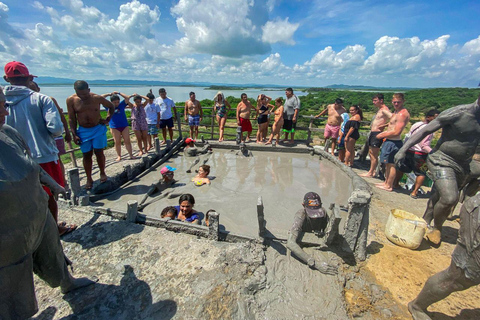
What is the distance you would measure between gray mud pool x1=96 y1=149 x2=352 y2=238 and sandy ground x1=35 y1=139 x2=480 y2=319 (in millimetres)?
743

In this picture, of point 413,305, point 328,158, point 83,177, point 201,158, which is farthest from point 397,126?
point 83,177

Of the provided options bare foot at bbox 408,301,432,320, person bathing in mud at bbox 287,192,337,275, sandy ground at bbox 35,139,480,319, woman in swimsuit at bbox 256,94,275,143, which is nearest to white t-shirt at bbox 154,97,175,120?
woman in swimsuit at bbox 256,94,275,143

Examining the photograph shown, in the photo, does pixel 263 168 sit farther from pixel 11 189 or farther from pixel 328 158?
pixel 11 189

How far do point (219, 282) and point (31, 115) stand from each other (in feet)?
9.69

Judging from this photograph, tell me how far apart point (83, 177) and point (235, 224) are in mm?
4037

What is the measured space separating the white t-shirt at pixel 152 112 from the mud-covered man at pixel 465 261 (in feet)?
23.9

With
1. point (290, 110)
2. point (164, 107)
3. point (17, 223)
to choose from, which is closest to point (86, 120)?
point (17, 223)

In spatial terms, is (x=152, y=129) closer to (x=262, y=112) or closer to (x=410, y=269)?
(x=262, y=112)

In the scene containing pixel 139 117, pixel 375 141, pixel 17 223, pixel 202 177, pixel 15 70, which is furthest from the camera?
pixel 139 117

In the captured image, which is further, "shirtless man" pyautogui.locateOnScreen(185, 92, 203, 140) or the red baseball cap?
"shirtless man" pyautogui.locateOnScreen(185, 92, 203, 140)

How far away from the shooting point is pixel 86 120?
14.1 ft

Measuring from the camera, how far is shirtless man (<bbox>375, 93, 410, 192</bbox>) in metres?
4.95

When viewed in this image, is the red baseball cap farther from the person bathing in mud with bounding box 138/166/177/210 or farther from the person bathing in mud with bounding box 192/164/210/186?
the person bathing in mud with bounding box 192/164/210/186

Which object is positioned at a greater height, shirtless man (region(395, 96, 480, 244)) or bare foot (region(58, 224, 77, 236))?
shirtless man (region(395, 96, 480, 244))
